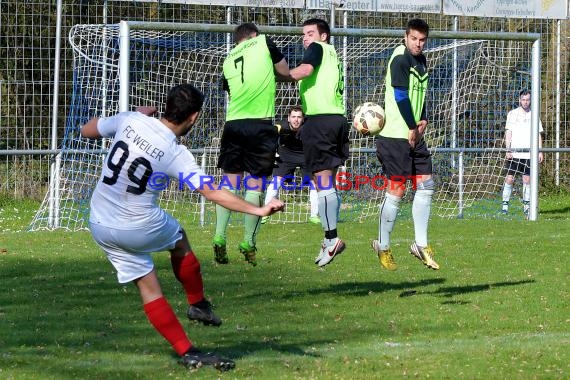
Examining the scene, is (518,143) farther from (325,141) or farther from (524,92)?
(325,141)

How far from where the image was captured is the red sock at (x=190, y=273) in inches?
294

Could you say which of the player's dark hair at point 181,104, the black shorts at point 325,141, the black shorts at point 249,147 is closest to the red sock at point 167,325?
the player's dark hair at point 181,104

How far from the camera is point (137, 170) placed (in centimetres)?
677

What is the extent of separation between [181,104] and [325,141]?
357 cm

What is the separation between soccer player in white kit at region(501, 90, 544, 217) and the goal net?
0.94 ft

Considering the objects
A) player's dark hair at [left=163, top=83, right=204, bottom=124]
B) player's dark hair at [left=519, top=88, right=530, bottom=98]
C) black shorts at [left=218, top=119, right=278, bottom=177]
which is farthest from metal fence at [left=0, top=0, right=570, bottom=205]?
player's dark hair at [left=163, top=83, right=204, bottom=124]

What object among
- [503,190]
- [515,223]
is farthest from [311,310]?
[503,190]

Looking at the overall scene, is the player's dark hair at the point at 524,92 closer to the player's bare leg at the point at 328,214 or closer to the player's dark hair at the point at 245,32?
the player's bare leg at the point at 328,214

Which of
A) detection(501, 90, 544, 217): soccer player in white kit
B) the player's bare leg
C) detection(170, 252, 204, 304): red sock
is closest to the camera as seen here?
detection(170, 252, 204, 304): red sock

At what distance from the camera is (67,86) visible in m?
20.2

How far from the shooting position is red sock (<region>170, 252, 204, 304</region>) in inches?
294

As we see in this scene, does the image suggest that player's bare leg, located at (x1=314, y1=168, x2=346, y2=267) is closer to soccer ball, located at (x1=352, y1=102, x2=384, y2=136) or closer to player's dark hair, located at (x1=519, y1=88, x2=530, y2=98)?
soccer ball, located at (x1=352, y1=102, x2=384, y2=136)

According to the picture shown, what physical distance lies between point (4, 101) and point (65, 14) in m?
2.05

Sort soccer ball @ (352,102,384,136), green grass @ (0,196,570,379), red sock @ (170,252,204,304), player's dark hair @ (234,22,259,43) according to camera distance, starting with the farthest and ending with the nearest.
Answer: player's dark hair @ (234,22,259,43) < soccer ball @ (352,102,384,136) < red sock @ (170,252,204,304) < green grass @ (0,196,570,379)
